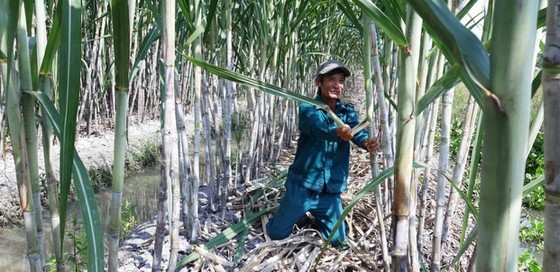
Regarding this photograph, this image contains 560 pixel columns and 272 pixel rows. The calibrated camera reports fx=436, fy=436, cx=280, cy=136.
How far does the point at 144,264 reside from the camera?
4.70 ft

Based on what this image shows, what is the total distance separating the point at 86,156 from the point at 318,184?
7.37 feet

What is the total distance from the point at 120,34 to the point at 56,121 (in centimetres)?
15

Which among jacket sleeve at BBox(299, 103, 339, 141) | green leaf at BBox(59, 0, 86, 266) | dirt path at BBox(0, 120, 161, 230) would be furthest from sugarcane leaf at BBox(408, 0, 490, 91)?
dirt path at BBox(0, 120, 161, 230)

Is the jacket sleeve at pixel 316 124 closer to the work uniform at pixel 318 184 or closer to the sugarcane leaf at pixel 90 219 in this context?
the work uniform at pixel 318 184

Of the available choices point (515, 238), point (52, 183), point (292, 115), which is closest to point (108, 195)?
point (292, 115)

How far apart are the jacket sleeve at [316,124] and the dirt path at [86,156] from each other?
984 mm

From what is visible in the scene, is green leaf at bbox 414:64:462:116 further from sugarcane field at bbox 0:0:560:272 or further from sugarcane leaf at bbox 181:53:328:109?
sugarcane leaf at bbox 181:53:328:109

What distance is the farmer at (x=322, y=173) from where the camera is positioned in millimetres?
Result: 1620

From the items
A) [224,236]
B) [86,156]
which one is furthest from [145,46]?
[86,156]

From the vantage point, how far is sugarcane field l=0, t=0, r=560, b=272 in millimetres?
304

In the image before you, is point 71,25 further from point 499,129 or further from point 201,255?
point 201,255

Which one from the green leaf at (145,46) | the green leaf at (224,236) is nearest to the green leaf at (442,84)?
the green leaf at (145,46)

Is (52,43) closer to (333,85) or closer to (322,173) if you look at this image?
(333,85)

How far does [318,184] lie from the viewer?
172 cm
